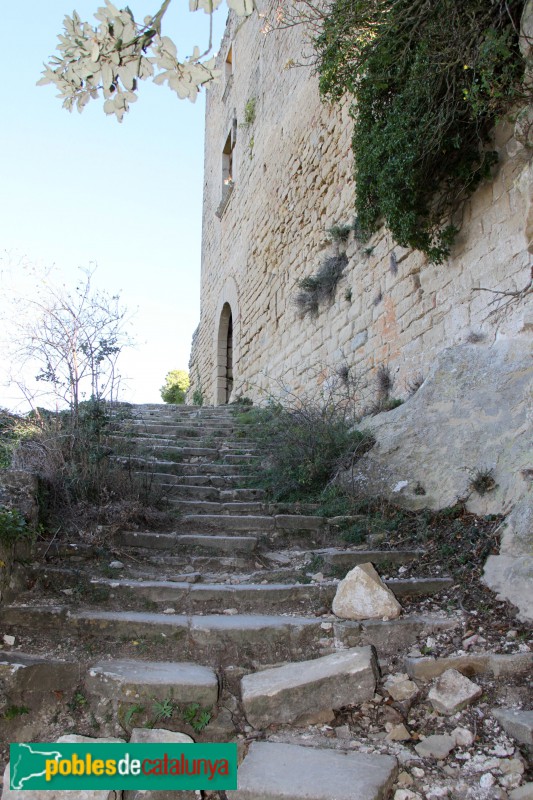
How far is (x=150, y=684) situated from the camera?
213cm

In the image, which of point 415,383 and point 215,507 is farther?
point 415,383

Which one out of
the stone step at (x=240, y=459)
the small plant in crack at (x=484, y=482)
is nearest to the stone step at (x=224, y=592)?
the small plant in crack at (x=484, y=482)

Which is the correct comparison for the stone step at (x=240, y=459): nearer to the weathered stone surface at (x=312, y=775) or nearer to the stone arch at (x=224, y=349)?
the weathered stone surface at (x=312, y=775)

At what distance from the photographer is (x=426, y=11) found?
363 centimetres

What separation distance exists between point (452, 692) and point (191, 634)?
42.0 inches

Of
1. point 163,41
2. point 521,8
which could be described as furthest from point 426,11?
point 163,41

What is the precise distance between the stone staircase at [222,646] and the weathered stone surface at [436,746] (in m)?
0.13

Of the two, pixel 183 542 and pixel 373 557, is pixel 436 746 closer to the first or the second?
pixel 373 557

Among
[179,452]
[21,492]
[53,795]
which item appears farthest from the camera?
[179,452]

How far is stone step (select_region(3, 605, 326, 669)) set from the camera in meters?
2.45

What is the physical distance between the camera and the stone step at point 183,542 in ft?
11.6

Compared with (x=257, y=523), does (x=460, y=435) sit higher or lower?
higher

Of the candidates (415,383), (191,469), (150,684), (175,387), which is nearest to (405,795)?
(150,684)

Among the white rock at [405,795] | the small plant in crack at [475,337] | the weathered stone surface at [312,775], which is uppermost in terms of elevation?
the small plant in crack at [475,337]
